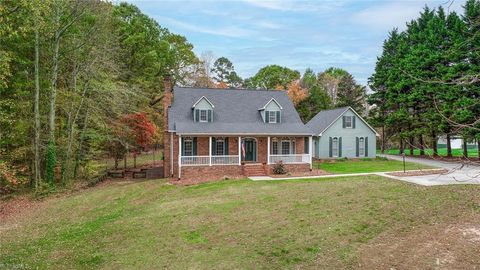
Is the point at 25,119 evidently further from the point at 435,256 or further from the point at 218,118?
the point at 435,256

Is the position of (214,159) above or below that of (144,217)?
above

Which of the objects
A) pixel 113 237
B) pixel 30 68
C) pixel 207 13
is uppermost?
pixel 207 13

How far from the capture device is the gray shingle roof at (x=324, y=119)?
32.3 metres

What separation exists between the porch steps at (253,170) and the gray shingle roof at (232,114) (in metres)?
2.42

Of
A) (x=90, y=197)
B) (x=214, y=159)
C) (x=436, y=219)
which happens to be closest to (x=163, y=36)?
(x=214, y=159)

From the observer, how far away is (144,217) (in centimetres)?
1366

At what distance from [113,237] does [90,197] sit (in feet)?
26.4

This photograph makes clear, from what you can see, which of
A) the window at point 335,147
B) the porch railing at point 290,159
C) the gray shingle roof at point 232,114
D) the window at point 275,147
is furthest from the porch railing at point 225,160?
the window at point 335,147

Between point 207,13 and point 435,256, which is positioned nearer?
point 435,256

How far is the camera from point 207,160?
23.5 m

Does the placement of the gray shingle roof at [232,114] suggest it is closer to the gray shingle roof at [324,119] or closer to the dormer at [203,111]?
the dormer at [203,111]

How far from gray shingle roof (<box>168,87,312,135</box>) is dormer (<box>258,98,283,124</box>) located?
404 mm

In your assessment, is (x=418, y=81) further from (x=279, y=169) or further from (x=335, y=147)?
(x=279, y=169)

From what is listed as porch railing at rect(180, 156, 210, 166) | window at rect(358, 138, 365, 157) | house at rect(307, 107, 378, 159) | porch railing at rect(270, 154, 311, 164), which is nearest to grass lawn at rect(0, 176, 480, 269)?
porch railing at rect(180, 156, 210, 166)
